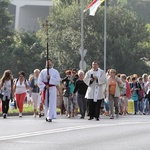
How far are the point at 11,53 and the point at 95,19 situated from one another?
883 cm

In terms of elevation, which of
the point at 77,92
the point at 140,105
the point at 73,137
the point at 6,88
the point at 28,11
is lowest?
the point at 73,137

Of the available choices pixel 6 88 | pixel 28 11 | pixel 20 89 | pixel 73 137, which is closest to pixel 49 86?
pixel 6 88

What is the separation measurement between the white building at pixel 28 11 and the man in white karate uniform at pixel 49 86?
299 feet

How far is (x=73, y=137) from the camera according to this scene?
51.8 ft

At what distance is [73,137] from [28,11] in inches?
4082

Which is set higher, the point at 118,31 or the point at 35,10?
the point at 35,10

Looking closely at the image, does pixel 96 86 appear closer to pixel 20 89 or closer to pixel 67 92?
pixel 67 92

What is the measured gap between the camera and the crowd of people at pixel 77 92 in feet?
72.7

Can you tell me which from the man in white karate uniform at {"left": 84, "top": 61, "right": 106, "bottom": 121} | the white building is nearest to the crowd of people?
the man in white karate uniform at {"left": 84, "top": 61, "right": 106, "bottom": 121}

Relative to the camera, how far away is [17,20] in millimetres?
117000

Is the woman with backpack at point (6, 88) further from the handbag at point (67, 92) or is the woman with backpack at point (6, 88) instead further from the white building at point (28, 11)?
the white building at point (28, 11)

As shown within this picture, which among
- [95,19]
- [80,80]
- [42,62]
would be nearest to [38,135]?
[80,80]

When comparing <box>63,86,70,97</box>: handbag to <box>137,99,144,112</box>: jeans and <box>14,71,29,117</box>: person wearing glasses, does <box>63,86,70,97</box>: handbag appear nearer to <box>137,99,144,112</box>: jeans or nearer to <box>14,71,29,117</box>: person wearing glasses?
<box>14,71,29,117</box>: person wearing glasses

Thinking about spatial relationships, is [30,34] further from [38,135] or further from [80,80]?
[38,135]
